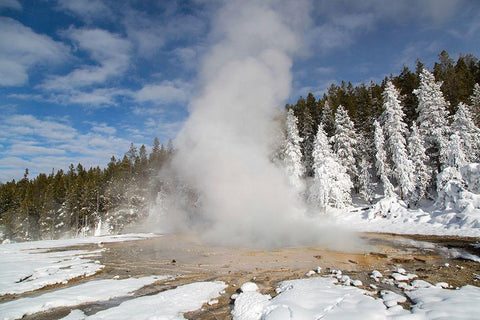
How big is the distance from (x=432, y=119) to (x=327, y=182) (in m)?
11.9

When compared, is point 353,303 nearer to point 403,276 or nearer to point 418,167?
point 403,276

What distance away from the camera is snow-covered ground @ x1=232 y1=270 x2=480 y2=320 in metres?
4.68

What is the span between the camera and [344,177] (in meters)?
27.5

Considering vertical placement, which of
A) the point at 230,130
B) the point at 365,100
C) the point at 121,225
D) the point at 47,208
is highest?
the point at 365,100

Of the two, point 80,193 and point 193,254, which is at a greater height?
point 80,193

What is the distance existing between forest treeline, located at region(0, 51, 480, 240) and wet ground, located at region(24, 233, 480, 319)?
12606mm

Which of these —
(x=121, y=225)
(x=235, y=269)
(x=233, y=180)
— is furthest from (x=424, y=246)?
(x=121, y=225)

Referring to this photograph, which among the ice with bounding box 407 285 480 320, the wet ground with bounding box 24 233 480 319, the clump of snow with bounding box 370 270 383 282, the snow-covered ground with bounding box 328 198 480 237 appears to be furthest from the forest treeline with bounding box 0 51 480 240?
the ice with bounding box 407 285 480 320

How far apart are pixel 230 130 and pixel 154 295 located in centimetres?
1239

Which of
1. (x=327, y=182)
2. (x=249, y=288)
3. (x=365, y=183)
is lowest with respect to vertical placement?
(x=249, y=288)

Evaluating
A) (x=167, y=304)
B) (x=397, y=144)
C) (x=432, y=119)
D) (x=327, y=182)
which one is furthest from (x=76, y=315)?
(x=432, y=119)

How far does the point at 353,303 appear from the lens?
17.7ft

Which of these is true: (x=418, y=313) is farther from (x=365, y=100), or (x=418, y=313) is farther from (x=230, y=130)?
(x=365, y=100)

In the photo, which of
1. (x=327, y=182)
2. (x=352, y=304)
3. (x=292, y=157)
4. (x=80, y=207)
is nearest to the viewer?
(x=352, y=304)
